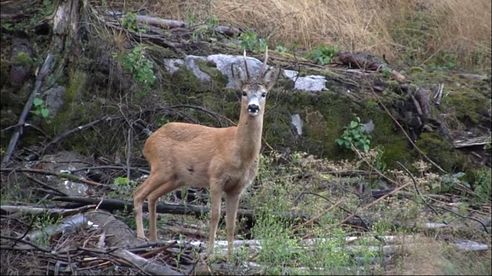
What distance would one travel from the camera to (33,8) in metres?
11.2

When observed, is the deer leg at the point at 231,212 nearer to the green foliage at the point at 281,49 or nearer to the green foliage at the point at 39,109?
the green foliage at the point at 39,109

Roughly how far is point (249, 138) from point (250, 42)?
4.53 meters

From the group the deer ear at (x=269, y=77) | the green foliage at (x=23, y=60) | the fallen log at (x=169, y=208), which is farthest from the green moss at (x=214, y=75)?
the deer ear at (x=269, y=77)

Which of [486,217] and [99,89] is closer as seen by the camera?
[486,217]

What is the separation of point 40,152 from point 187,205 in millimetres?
1865

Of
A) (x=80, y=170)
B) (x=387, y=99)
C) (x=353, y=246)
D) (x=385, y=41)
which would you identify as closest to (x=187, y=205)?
(x=80, y=170)

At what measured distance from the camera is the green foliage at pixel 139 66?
37.4 ft

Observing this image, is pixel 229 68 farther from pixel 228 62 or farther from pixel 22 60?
pixel 22 60

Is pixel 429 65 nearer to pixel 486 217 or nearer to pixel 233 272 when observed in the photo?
pixel 486 217

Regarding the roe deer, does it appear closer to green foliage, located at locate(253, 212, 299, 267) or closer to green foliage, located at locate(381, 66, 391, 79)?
green foliage, located at locate(253, 212, 299, 267)

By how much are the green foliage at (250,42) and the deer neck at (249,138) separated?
170 inches

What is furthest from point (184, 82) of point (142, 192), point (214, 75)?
point (142, 192)

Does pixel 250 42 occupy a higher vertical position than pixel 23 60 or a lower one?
lower

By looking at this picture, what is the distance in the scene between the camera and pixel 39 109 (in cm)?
1080
